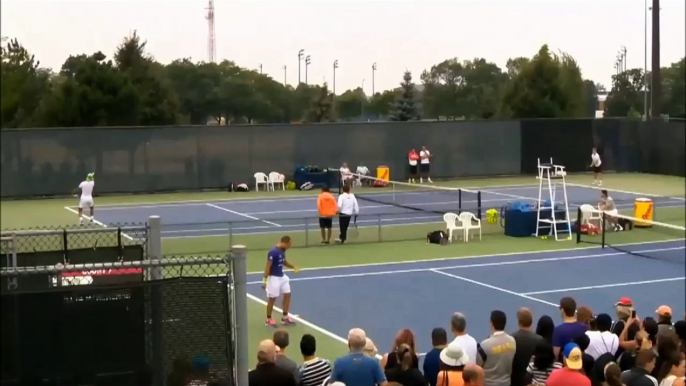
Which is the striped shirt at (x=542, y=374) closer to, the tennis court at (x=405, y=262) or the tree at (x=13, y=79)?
the tennis court at (x=405, y=262)

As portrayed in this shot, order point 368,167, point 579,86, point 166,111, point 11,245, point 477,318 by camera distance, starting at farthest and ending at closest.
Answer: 1. point 166,111
2. point 579,86
3. point 368,167
4. point 477,318
5. point 11,245

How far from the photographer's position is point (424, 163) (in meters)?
39.1

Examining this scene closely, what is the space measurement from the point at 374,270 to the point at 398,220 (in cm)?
799

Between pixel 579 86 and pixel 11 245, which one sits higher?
pixel 579 86

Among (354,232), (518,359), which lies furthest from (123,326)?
(354,232)

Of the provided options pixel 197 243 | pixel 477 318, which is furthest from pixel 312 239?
pixel 477 318

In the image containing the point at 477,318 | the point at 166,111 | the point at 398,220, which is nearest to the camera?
the point at 477,318

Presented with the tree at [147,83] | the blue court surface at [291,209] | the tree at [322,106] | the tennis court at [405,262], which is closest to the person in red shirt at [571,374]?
the tennis court at [405,262]

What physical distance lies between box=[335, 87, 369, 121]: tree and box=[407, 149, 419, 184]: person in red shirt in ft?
118

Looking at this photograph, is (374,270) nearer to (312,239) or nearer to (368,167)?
(312,239)

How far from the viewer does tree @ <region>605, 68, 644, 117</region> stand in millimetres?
31631

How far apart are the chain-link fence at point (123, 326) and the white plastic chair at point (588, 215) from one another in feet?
63.1

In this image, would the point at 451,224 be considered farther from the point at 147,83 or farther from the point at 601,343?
the point at 147,83

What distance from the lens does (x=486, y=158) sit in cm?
4175
